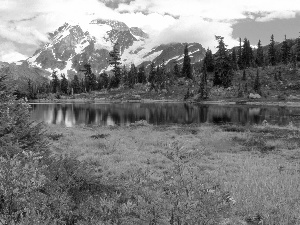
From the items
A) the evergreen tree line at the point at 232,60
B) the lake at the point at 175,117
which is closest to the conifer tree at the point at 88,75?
the evergreen tree line at the point at 232,60

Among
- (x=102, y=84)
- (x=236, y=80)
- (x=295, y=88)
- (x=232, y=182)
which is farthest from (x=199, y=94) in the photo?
(x=232, y=182)

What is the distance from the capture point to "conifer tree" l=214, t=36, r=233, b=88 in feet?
338

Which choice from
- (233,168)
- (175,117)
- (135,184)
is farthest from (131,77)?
(135,184)

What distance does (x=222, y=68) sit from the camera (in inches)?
4085

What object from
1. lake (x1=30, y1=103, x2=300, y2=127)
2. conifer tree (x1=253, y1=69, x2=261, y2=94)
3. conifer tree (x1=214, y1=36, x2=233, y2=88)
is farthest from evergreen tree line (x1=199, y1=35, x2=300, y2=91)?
lake (x1=30, y1=103, x2=300, y2=127)

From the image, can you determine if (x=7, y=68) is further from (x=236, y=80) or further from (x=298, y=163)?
(x=236, y=80)

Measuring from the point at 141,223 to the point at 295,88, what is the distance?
346 ft

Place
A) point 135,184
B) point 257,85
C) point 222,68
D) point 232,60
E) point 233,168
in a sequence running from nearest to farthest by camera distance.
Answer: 1. point 135,184
2. point 233,168
3. point 257,85
4. point 222,68
5. point 232,60

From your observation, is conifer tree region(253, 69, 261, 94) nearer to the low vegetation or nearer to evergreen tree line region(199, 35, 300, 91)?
evergreen tree line region(199, 35, 300, 91)

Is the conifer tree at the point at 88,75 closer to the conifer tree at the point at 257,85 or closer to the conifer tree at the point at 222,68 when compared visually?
the conifer tree at the point at 222,68

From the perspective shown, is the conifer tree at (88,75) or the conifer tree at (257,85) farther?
the conifer tree at (88,75)

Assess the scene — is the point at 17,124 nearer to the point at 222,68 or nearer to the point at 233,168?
the point at 233,168

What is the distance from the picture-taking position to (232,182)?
10906mm

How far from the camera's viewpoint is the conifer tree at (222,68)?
103125 mm
